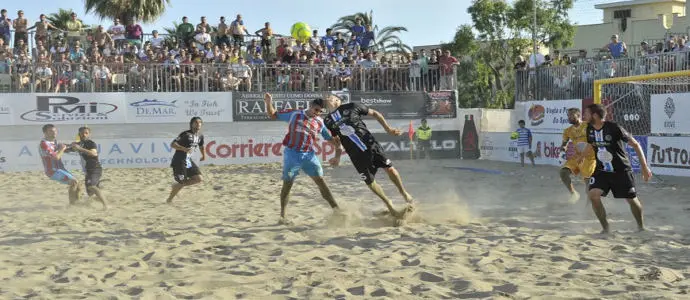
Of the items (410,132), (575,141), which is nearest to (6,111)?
(410,132)

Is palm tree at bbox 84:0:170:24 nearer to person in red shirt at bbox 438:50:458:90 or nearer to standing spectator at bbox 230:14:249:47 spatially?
standing spectator at bbox 230:14:249:47

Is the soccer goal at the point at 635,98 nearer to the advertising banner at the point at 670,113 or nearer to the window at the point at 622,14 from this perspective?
the advertising banner at the point at 670,113

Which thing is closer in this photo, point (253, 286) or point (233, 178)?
point (253, 286)

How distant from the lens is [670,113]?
1477 centimetres

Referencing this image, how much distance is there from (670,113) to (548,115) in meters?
5.04

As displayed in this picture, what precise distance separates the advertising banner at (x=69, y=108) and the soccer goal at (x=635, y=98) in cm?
1212

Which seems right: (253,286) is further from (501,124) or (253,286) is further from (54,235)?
(501,124)

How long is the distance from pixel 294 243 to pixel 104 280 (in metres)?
2.04

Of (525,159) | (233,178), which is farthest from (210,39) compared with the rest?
(525,159)

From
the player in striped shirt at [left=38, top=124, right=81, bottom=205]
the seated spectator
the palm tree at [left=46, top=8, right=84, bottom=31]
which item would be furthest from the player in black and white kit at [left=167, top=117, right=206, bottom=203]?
the palm tree at [left=46, top=8, right=84, bottom=31]

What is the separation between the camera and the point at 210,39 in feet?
69.1

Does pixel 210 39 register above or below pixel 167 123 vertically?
above

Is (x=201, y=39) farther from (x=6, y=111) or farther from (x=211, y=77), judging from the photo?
(x=6, y=111)

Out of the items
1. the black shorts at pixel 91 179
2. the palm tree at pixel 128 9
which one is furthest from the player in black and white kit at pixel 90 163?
the palm tree at pixel 128 9
